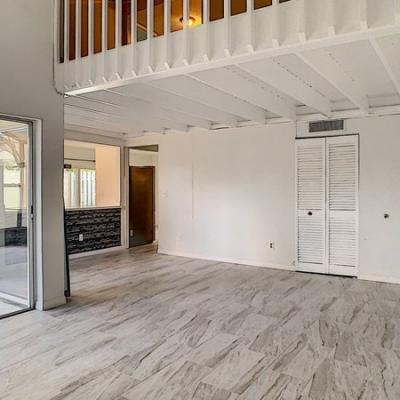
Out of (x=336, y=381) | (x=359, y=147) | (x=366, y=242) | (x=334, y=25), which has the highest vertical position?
(x=334, y=25)

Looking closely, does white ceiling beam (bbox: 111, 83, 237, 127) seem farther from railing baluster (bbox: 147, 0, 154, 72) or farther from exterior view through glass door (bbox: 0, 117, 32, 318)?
exterior view through glass door (bbox: 0, 117, 32, 318)

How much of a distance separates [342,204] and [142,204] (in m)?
4.45

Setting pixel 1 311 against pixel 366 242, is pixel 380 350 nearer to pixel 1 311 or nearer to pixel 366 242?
pixel 366 242

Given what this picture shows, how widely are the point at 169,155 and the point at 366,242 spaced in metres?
3.79

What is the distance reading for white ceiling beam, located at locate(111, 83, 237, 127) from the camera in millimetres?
4246

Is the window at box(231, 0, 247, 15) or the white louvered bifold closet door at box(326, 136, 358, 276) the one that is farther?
the white louvered bifold closet door at box(326, 136, 358, 276)

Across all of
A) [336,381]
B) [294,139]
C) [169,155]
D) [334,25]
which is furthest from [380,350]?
[169,155]

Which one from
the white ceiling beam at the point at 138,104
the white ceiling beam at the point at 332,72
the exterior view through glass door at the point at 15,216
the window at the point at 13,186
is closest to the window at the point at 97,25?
the white ceiling beam at the point at 138,104

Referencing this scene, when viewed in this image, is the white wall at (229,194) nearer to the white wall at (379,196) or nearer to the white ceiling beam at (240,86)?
the white wall at (379,196)

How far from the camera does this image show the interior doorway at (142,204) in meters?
8.06

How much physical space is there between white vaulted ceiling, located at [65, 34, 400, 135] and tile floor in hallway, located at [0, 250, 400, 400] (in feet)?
7.52

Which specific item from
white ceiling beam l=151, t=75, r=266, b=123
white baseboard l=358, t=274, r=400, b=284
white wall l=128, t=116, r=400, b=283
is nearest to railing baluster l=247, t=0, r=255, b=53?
white ceiling beam l=151, t=75, r=266, b=123

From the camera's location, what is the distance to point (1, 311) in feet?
12.6

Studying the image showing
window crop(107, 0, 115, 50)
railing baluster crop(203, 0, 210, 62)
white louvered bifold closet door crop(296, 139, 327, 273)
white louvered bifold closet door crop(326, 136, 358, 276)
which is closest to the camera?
railing baluster crop(203, 0, 210, 62)
